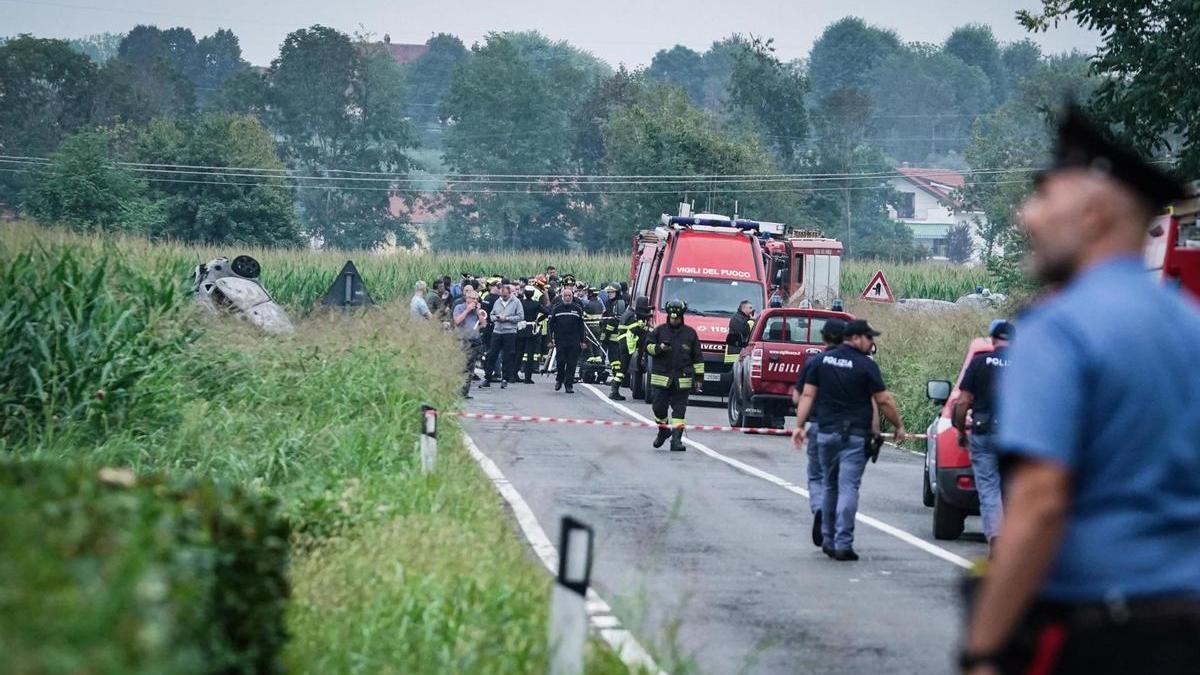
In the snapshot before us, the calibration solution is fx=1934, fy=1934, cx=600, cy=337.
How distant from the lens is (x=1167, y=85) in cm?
2494

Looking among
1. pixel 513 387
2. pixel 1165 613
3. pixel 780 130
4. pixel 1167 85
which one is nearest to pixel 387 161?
pixel 780 130

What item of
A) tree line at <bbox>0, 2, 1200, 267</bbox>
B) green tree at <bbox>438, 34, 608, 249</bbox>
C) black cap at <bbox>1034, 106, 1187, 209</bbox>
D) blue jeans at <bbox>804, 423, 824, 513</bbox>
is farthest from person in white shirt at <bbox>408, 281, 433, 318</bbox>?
green tree at <bbox>438, 34, 608, 249</bbox>

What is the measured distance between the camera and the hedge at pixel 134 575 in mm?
3342

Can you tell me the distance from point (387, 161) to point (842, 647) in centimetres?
10320

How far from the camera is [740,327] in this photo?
3027 centimetres

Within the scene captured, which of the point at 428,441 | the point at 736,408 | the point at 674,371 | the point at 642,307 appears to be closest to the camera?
the point at 428,441

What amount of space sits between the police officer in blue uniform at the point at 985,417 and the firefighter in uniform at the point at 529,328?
21.7 m

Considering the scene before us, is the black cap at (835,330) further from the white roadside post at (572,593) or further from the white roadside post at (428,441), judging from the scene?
the white roadside post at (572,593)

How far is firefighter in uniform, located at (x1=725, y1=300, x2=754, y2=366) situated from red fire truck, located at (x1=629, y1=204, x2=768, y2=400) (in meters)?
0.22

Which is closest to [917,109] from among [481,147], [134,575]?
[481,147]

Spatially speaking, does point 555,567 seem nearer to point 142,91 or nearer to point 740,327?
point 740,327

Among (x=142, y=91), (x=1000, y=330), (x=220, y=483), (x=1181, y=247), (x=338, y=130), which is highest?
(x=142, y=91)

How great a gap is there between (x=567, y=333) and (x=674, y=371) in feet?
38.6

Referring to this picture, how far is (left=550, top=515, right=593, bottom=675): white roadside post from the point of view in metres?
7.03
